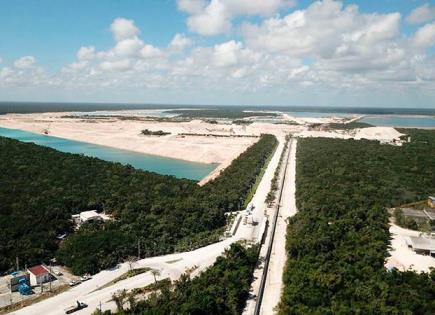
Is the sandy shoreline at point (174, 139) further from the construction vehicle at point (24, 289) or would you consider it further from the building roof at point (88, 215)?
the construction vehicle at point (24, 289)

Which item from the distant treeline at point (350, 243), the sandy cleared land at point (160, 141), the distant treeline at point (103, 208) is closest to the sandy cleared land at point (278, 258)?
the distant treeline at point (350, 243)

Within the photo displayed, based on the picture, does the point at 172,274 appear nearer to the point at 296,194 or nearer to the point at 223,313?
the point at 223,313

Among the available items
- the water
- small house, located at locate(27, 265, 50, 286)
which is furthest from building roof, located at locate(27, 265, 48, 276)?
the water

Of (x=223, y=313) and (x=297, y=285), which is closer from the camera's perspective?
(x=223, y=313)

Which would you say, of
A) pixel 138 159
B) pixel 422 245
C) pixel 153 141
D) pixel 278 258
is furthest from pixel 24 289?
pixel 153 141

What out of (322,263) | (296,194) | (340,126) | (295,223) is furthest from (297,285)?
(340,126)

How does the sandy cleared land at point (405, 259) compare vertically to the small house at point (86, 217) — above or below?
below
